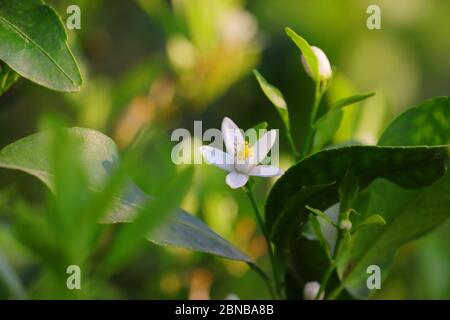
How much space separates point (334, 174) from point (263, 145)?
0.09 meters

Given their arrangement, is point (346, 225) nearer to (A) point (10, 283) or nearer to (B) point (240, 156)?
(B) point (240, 156)

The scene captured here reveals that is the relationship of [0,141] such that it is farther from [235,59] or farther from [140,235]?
[140,235]

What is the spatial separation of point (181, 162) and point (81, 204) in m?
0.69

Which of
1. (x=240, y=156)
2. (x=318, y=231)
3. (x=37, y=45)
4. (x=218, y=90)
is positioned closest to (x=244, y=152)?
(x=240, y=156)

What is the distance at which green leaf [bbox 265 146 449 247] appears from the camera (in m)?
0.94

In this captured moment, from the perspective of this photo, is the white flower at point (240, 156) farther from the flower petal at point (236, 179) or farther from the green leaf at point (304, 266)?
the green leaf at point (304, 266)

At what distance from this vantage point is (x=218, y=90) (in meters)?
1.71

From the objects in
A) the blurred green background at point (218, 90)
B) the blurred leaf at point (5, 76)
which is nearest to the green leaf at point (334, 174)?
the blurred green background at point (218, 90)

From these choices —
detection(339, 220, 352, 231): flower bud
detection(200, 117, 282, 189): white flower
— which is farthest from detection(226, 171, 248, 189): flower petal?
detection(339, 220, 352, 231): flower bud

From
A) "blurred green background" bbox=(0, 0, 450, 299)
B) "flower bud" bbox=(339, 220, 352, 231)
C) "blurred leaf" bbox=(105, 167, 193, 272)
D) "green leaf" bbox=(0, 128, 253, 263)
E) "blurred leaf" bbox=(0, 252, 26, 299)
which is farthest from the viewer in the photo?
"blurred green background" bbox=(0, 0, 450, 299)

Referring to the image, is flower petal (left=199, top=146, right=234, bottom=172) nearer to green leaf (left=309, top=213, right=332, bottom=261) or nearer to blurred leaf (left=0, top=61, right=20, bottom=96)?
green leaf (left=309, top=213, right=332, bottom=261)

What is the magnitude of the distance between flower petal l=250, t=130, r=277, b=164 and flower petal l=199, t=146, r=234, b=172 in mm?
28

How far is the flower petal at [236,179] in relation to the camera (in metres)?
0.96

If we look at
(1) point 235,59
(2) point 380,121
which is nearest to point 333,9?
(1) point 235,59
